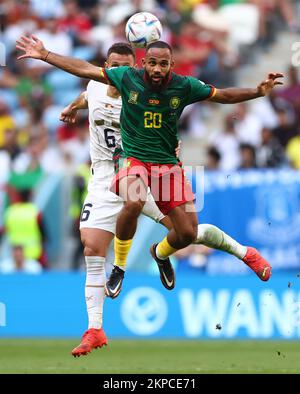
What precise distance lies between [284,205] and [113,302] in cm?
297

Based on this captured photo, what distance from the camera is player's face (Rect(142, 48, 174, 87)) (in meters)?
12.5

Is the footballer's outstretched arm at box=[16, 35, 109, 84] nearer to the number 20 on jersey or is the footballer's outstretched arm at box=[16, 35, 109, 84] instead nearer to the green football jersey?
the green football jersey

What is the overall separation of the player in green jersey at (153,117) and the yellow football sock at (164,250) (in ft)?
0.81

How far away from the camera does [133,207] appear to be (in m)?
12.9

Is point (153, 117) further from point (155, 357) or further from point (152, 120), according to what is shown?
point (155, 357)

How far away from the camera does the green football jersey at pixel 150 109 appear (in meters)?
12.8

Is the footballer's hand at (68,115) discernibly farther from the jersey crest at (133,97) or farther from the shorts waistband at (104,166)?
the jersey crest at (133,97)

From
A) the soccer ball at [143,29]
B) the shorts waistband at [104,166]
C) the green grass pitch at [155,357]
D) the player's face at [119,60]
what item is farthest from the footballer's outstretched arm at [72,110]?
the green grass pitch at [155,357]

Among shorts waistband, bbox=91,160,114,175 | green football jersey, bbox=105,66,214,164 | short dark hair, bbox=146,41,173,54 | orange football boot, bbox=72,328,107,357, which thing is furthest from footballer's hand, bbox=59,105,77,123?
orange football boot, bbox=72,328,107,357

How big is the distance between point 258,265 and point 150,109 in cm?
216

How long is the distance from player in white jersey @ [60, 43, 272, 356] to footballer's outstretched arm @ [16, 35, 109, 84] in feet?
3.87

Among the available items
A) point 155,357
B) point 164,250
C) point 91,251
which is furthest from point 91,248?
point 155,357

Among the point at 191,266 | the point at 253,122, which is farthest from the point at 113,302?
the point at 253,122
